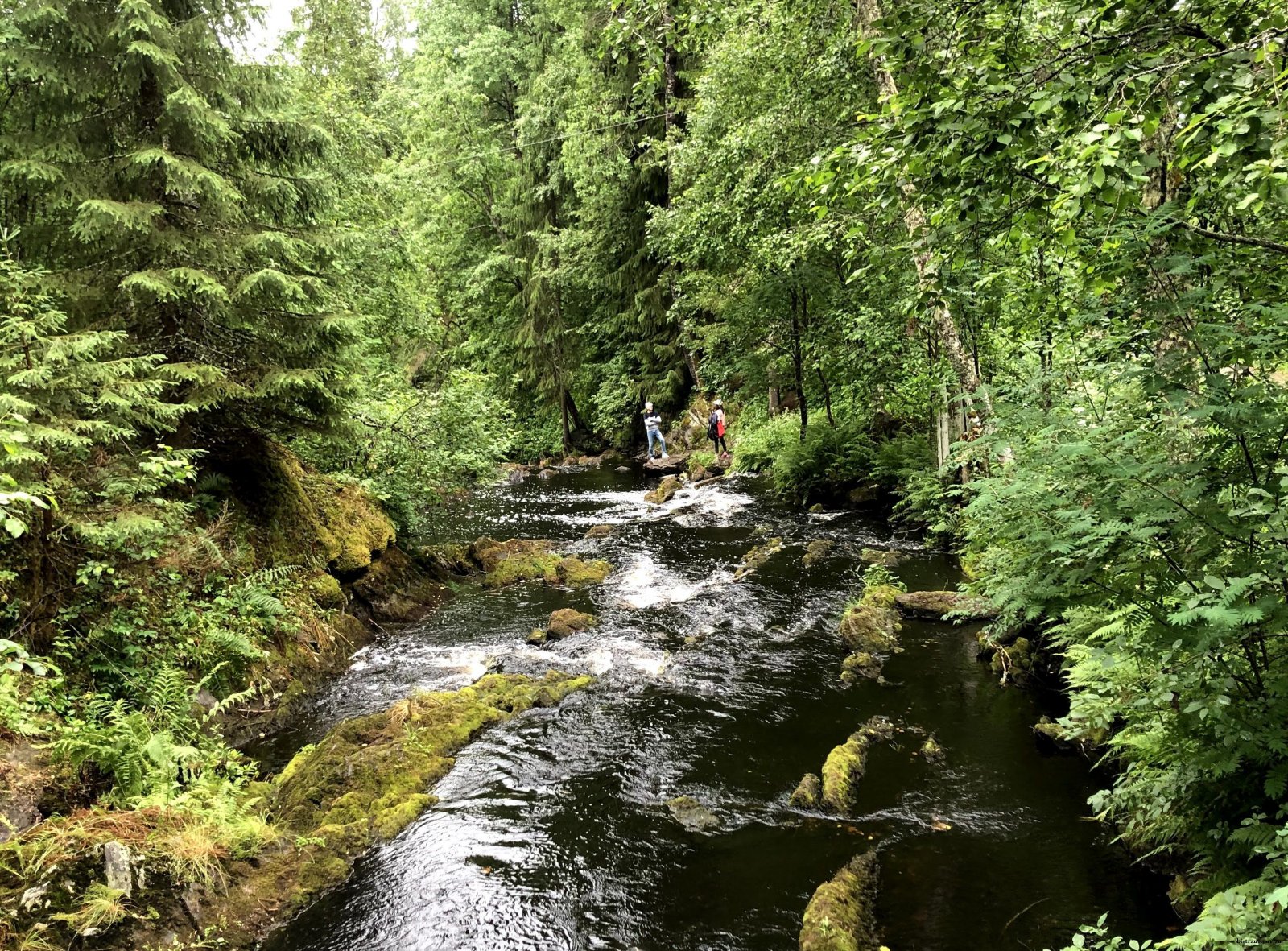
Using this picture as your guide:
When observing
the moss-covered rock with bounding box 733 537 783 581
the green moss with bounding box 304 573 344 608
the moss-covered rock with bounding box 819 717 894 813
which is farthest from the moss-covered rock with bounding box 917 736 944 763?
the green moss with bounding box 304 573 344 608

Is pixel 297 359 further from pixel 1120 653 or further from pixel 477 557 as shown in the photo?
pixel 1120 653

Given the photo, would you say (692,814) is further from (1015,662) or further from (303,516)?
(303,516)

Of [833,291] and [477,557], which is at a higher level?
[833,291]

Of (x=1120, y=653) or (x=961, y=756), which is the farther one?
(x=961, y=756)

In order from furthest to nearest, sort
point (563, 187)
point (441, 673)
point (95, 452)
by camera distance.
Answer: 1. point (563, 187)
2. point (441, 673)
3. point (95, 452)

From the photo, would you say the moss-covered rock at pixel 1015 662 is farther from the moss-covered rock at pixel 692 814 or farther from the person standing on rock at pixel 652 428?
the person standing on rock at pixel 652 428

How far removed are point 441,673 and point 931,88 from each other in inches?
313

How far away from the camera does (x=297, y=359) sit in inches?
362

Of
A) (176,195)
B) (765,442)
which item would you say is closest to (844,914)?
(176,195)

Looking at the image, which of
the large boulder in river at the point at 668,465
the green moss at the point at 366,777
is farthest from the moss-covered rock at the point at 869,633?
the large boulder in river at the point at 668,465

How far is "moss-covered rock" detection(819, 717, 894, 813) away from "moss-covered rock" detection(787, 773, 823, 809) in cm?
4

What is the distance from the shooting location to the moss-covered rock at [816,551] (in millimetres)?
→ 12039

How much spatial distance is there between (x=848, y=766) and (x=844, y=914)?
170 centimetres

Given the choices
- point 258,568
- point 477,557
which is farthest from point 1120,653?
point 477,557
